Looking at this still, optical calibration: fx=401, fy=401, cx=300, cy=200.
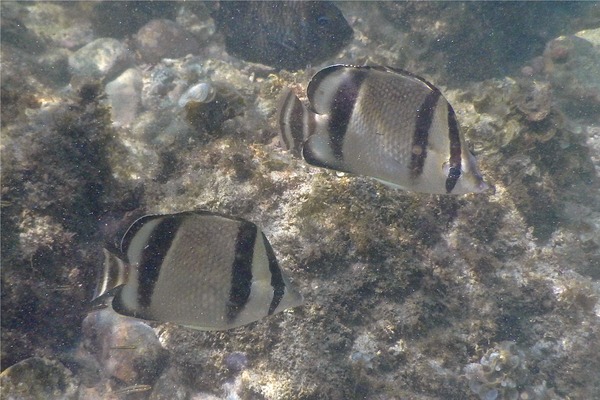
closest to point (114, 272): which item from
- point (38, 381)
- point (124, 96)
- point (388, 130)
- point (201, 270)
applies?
point (201, 270)

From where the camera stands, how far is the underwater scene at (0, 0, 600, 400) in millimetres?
1988

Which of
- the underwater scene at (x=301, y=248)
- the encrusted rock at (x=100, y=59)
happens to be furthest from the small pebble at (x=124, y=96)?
the underwater scene at (x=301, y=248)

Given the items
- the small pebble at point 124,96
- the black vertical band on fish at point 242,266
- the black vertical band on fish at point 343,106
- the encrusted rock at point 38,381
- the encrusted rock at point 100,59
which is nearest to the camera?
the black vertical band on fish at point 242,266

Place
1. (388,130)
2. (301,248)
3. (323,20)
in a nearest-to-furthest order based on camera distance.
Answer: (388,130) → (301,248) → (323,20)

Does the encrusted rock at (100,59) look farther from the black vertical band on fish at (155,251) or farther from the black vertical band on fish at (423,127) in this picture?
the black vertical band on fish at (423,127)

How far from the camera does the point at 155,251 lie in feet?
6.37

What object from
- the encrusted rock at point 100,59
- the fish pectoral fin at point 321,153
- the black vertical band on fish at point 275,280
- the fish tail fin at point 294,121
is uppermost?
the fish tail fin at point 294,121

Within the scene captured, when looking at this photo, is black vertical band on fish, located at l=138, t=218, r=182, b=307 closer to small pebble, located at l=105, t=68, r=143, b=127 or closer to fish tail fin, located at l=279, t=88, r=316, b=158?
fish tail fin, located at l=279, t=88, r=316, b=158

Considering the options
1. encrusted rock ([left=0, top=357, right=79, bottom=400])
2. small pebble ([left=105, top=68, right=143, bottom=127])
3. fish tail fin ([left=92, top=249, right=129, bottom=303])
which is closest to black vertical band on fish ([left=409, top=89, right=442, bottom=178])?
fish tail fin ([left=92, top=249, right=129, bottom=303])

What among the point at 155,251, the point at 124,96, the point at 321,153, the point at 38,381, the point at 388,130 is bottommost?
the point at 38,381

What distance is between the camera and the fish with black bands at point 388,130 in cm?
198

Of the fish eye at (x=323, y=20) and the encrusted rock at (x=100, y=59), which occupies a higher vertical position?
the fish eye at (x=323, y=20)

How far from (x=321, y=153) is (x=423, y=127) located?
1.73 feet

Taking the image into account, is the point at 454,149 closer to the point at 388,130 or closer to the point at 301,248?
the point at 388,130
